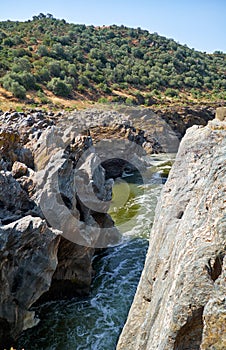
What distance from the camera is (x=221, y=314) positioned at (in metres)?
2.92

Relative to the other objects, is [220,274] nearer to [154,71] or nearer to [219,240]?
[219,240]

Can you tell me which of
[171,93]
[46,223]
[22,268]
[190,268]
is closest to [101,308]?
[22,268]

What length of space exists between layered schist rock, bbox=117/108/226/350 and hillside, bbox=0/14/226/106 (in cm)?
4901

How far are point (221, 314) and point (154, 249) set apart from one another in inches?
114

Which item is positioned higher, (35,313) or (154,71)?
(154,71)

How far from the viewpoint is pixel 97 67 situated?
78562 mm

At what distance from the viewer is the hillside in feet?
193

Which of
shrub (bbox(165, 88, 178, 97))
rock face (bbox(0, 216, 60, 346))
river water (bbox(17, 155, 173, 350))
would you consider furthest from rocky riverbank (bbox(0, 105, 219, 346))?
shrub (bbox(165, 88, 178, 97))

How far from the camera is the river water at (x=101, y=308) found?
1088cm

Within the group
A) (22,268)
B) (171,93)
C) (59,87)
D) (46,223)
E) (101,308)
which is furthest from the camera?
(171,93)

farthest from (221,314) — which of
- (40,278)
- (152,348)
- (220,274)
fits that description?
(40,278)

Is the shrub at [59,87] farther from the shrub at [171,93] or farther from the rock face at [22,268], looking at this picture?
the rock face at [22,268]

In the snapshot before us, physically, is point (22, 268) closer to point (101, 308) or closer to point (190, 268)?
point (101, 308)

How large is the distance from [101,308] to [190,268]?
393 inches
